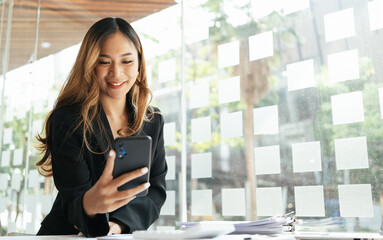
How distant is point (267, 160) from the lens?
236 cm

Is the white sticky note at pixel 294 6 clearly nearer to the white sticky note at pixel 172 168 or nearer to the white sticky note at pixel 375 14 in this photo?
the white sticky note at pixel 375 14

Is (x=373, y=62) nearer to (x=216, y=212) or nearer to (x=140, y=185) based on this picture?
(x=216, y=212)

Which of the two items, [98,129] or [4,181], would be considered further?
[4,181]

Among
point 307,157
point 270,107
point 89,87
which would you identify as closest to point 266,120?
point 270,107

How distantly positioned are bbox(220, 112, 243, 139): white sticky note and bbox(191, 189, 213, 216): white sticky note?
41cm

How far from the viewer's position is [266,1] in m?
2.58

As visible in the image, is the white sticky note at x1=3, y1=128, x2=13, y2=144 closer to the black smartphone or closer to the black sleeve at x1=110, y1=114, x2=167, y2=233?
the black sleeve at x1=110, y1=114, x2=167, y2=233

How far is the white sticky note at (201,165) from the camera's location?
269 centimetres

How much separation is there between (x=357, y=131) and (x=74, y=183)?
4.90 ft

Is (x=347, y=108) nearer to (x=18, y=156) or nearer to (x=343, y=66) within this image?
(x=343, y=66)

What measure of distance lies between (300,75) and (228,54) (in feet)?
1.93

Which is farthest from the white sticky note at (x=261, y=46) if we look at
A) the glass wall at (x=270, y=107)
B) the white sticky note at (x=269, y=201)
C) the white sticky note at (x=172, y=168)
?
the white sticky note at (x=172, y=168)

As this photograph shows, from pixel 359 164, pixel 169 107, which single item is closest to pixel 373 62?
pixel 359 164

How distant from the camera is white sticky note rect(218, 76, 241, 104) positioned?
2.61 metres
